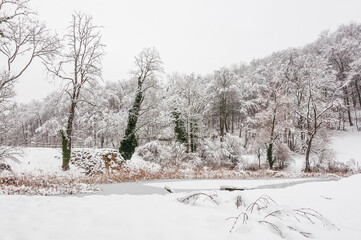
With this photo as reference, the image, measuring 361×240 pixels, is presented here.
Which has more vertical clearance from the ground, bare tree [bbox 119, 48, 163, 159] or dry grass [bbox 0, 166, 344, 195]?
bare tree [bbox 119, 48, 163, 159]

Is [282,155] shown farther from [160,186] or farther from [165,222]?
[165,222]

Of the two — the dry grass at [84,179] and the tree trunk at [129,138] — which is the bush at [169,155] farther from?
the dry grass at [84,179]

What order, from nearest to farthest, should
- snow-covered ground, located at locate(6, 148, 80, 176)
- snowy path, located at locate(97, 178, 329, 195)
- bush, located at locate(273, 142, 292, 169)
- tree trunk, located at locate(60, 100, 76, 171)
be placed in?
snowy path, located at locate(97, 178, 329, 195)
tree trunk, located at locate(60, 100, 76, 171)
snow-covered ground, located at locate(6, 148, 80, 176)
bush, located at locate(273, 142, 292, 169)

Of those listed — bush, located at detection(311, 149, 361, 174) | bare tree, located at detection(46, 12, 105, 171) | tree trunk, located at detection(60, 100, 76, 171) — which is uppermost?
bare tree, located at detection(46, 12, 105, 171)

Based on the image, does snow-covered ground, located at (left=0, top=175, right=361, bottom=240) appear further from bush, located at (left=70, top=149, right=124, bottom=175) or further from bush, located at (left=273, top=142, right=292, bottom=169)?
bush, located at (left=273, top=142, right=292, bottom=169)

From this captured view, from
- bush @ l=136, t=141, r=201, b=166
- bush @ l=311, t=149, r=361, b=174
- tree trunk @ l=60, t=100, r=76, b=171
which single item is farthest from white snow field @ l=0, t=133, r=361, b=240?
bush @ l=311, t=149, r=361, b=174

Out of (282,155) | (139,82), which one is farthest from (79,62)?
(282,155)

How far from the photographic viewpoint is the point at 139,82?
824 inches

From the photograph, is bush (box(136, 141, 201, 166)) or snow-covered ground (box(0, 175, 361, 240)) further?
bush (box(136, 141, 201, 166))

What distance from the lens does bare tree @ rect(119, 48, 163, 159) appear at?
798 inches

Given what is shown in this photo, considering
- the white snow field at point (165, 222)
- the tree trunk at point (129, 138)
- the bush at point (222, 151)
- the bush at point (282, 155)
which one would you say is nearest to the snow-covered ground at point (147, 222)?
the white snow field at point (165, 222)

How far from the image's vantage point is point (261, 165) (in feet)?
80.3

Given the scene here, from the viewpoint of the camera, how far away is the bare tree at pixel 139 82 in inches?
798

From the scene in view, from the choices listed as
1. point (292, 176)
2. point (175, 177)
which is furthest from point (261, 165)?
point (175, 177)
